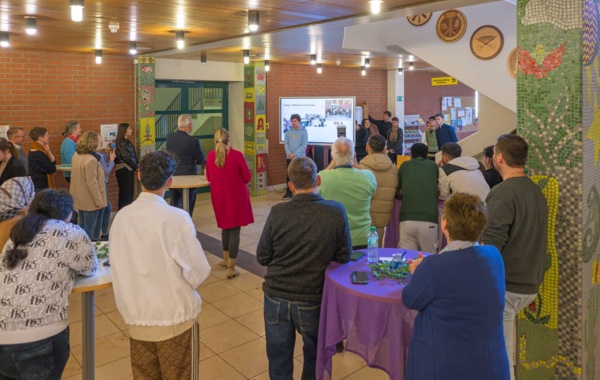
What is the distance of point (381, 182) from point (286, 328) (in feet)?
6.56

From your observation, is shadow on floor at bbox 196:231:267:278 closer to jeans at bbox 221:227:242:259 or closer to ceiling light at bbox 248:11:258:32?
jeans at bbox 221:227:242:259

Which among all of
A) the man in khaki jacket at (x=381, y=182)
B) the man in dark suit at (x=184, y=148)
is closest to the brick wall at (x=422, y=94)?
Answer: the man in dark suit at (x=184, y=148)

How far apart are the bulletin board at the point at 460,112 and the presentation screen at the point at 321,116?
778 centimetres

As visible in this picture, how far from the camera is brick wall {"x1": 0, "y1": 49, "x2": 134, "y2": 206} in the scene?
8.21 m

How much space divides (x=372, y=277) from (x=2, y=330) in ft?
6.42

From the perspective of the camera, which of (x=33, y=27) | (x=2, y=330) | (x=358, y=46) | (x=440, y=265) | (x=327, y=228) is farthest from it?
(x=358, y=46)

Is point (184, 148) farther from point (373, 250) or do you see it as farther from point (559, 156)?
point (559, 156)

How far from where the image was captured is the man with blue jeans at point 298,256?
2.84 metres

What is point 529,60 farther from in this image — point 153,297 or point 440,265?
point 153,297

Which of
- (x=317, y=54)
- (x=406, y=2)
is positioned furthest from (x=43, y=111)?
(x=406, y=2)

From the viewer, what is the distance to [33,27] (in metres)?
5.51

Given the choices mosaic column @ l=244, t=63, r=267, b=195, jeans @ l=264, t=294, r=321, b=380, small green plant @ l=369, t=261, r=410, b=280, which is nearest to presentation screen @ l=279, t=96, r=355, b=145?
mosaic column @ l=244, t=63, r=267, b=195

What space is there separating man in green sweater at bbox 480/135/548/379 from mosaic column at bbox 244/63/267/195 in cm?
824

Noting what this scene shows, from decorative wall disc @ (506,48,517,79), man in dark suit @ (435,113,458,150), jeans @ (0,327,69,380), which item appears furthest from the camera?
man in dark suit @ (435,113,458,150)
